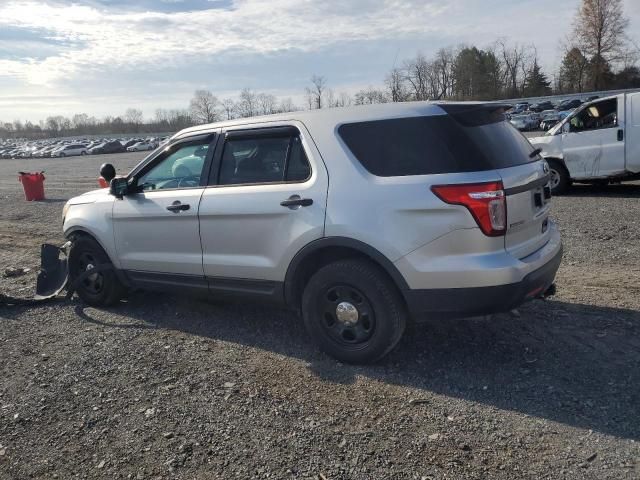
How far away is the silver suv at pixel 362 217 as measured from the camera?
352 centimetres

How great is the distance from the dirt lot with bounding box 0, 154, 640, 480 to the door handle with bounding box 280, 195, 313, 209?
3.99 ft

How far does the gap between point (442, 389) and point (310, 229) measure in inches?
56.4

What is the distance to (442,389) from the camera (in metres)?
3.69

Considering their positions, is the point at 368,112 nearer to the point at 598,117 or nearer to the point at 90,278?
Answer: the point at 90,278

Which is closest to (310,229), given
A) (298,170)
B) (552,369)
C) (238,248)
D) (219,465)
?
(298,170)

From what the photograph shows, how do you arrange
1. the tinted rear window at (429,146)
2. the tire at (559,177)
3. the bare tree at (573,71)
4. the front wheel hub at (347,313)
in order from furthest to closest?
1. the bare tree at (573,71)
2. the tire at (559,177)
3. the front wheel hub at (347,313)
4. the tinted rear window at (429,146)

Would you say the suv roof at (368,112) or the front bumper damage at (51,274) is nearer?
the suv roof at (368,112)

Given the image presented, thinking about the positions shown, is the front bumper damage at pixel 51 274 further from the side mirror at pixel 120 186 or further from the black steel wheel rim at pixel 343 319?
the black steel wheel rim at pixel 343 319

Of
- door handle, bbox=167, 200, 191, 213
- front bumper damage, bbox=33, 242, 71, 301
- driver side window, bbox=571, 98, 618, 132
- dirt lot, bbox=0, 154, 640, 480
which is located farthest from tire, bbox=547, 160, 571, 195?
front bumper damage, bbox=33, 242, 71, 301

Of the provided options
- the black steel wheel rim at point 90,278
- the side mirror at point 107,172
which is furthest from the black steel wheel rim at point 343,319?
the side mirror at point 107,172

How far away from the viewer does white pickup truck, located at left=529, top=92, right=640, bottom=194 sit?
33.9 ft

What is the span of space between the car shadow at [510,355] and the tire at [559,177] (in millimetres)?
6980

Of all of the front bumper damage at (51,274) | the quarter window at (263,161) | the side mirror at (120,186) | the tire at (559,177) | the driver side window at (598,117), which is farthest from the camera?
the tire at (559,177)

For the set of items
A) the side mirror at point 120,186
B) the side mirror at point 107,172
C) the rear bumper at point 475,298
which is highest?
the side mirror at point 107,172
